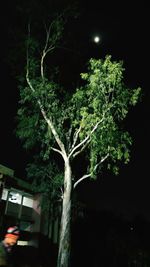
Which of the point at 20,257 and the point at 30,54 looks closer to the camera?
the point at 20,257

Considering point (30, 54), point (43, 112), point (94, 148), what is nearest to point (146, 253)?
point (94, 148)

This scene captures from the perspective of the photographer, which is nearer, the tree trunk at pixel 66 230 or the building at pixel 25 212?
the tree trunk at pixel 66 230

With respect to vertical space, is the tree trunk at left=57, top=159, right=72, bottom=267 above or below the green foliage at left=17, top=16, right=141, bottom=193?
below

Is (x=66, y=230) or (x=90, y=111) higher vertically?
(x=90, y=111)

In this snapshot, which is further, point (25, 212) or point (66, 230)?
point (25, 212)

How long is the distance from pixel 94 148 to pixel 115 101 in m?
2.40

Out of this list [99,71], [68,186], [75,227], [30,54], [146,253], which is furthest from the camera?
[146,253]

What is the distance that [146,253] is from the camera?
19.3m

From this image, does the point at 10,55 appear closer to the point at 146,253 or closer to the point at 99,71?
the point at 99,71

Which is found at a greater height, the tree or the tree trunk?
the tree

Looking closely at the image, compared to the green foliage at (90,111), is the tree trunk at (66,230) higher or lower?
lower

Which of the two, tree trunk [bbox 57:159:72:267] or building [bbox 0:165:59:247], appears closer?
tree trunk [bbox 57:159:72:267]

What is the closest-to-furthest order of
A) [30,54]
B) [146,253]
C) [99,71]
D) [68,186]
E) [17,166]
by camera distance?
1. [68,186]
2. [99,71]
3. [30,54]
4. [17,166]
5. [146,253]

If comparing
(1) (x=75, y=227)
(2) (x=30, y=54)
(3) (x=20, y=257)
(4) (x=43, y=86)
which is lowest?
(3) (x=20, y=257)
